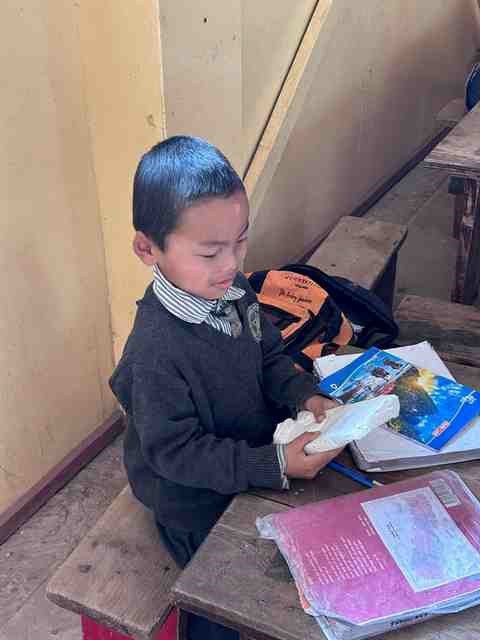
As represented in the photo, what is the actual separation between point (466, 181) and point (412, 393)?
1.72m

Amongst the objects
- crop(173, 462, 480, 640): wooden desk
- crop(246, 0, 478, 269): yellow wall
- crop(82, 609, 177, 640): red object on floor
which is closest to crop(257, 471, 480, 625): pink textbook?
crop(173, 462, 480, 640): wooden desk

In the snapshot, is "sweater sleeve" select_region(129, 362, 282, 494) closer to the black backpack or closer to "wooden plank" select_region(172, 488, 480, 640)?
"wooden plank" select_region(172, 488, 480, 640)

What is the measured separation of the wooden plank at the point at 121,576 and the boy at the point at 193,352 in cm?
8

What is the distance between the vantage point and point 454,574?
1023 millimetres

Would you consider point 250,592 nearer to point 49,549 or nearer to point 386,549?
point 386,549

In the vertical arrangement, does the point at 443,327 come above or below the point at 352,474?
below

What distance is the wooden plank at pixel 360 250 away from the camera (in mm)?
2752

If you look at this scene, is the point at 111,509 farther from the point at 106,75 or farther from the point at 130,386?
the point at 106,75

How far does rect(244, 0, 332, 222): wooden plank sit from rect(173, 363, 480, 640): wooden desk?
1707 millimetres

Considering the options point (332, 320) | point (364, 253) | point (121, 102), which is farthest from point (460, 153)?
point (121, 102)

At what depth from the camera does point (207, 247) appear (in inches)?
49.6

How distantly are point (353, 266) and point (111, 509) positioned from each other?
1520 millimetres

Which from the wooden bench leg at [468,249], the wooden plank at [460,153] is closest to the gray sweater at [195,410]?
the wooden plank at [460,153]

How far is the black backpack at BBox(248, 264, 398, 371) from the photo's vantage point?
2343 mm
